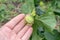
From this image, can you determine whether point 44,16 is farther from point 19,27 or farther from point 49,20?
point 19,27

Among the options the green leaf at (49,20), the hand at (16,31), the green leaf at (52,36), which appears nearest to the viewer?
the green leaf at (49,20)

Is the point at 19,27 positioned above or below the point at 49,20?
below

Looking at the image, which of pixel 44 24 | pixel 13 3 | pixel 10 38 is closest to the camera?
pixel 44 24

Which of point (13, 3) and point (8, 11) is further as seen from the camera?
point (13, 3)

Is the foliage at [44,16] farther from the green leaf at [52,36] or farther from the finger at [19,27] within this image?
the finger at [19,27]

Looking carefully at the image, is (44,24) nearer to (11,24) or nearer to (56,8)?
(56,8)

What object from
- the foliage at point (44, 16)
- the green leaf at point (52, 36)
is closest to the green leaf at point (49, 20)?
the foliage at point (44, 16)

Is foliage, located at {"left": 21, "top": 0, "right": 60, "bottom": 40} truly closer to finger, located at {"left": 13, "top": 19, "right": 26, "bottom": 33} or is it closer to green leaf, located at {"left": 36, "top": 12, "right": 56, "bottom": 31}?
green leaf, located at {"left": 36, "top": 12, "right": 56, "bottom": 31}

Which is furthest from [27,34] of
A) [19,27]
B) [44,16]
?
[44,16]

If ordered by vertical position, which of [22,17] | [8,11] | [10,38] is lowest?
[8,11]

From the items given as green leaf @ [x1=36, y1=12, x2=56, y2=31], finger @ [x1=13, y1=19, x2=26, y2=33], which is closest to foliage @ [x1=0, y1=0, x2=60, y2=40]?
green leaf @ [x1=36, y1=12, x2=56, y2=31]

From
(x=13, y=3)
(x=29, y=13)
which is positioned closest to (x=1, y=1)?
(x=13, y=3)
